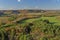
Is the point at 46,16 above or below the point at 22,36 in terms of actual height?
above

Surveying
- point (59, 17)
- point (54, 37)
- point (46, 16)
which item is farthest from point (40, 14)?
point (54, 37)

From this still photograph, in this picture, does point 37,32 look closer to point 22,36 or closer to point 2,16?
point 22,36

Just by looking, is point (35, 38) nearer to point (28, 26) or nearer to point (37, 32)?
point (37, 32)

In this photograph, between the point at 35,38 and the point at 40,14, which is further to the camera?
the point at 40,14

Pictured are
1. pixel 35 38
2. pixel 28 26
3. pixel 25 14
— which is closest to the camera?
pixel 35 38

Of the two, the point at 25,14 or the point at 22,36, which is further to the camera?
the point at 25,14

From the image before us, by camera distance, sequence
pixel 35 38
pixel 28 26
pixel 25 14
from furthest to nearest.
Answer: pixel 25 14, pixel 28 26, pixel 35 38

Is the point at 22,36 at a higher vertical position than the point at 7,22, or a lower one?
lower

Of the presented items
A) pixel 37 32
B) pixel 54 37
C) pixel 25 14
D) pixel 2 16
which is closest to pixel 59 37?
pixel 54 37
